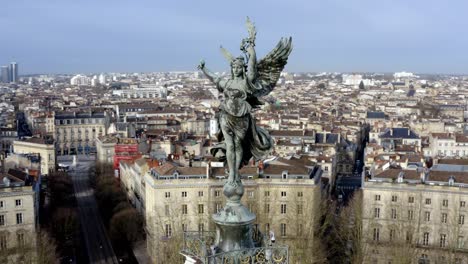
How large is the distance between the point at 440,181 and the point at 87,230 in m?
31.9

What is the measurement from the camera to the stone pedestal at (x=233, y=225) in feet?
20.3

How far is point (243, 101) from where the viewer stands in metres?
6.45

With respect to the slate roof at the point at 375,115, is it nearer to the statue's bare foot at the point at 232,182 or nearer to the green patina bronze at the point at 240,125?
the green patina bronze at the point at 240,125

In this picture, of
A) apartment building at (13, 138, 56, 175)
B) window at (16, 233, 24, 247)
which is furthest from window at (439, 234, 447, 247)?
apartment building at (13, 138, 56, 175)

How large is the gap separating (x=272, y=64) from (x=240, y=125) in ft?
3.38

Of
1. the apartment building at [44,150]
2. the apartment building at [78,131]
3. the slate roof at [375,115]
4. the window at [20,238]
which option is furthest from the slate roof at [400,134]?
the window at [20,238]

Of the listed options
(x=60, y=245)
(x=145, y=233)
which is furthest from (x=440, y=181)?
(x=60, y=245)

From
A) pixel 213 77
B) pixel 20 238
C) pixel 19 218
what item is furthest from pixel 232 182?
pixel 19 218

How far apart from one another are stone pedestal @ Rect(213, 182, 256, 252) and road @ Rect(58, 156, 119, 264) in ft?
128

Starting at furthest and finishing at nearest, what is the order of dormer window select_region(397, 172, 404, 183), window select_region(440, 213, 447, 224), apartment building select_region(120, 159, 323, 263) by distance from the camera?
dormer window select_region(397, 172, 404, 183) < apartment building select_region(120, 159, 323, 263) < window select_region(440, 213, 447, 224)

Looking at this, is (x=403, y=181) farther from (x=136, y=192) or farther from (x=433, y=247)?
(x=136, y=192)

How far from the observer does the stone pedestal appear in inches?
244

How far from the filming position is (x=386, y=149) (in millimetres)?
69812

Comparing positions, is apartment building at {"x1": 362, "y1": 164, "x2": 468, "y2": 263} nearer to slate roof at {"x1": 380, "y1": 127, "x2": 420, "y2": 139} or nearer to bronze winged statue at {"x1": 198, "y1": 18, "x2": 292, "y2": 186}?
bronze winged statue at {"x1": 198, "y1": 18, "x2": 292, "y2": 186}
